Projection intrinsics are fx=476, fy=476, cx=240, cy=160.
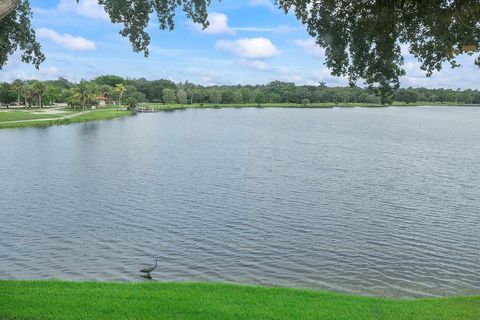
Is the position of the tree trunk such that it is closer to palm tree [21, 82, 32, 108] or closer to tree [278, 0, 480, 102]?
tree [278, 0, 480, 102]

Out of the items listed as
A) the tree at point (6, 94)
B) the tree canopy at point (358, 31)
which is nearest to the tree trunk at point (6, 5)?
the tree canopy at point (358, 31)

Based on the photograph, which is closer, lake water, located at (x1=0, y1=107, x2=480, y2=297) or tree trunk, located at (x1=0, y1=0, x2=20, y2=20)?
tree trunk, located at (x1=0, y1=0, x2=20, y2=20)

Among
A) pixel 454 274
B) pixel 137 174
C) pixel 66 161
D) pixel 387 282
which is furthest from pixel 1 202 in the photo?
pixel 454 274

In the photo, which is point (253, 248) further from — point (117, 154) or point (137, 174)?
point (117, 154)

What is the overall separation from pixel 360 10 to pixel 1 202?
3023 centimetres

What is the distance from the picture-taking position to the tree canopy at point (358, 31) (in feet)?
33.8

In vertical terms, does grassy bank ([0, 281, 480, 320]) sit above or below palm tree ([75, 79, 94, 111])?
below

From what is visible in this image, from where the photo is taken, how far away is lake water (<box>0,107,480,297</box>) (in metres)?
20.6

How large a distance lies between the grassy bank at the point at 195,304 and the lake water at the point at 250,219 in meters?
5.11

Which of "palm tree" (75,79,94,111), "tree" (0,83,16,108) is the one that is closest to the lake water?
"palm tree" (75,79,94,111)

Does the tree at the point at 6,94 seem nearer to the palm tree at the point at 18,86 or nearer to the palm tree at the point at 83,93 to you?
the palm tree at the point at 18,86

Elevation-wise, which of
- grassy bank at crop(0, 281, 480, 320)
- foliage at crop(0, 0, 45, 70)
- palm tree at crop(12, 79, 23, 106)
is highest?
palm tree at crop(12, 79, 23, 106)

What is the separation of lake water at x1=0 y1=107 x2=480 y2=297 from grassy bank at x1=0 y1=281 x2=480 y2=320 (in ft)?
16.8

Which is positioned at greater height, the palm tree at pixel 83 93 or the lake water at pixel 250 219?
the palm tree at pixel 83 93
